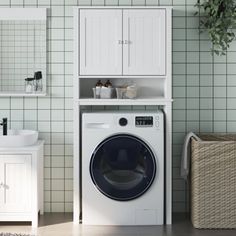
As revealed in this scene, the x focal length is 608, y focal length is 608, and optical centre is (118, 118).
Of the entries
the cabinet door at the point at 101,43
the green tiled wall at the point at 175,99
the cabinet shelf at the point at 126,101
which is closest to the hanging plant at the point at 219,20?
the green tiled wall at the point at 175,99

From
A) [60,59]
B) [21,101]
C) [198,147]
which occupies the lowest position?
[198,147]

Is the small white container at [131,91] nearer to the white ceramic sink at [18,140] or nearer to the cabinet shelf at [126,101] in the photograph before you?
the cabinet shelf at [126,101]

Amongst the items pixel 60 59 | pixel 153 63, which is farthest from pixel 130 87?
pixel 60 59

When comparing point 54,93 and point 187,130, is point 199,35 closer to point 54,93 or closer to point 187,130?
point 187,130

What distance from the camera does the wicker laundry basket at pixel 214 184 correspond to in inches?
187

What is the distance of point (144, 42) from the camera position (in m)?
→ 4.93

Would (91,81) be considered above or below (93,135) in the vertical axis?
above

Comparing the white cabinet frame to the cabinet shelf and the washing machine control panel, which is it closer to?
the cabinet shelf

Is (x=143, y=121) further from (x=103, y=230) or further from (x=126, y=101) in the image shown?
(x=103, y=230)

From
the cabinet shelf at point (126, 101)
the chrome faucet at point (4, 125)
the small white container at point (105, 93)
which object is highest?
the small white container at point (105, 93)

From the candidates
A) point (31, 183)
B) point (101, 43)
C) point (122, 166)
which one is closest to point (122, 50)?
point (101, 43)

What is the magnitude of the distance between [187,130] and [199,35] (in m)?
0.83

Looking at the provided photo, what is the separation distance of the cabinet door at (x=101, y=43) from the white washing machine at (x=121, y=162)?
38 cm

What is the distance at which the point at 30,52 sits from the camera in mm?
5242
